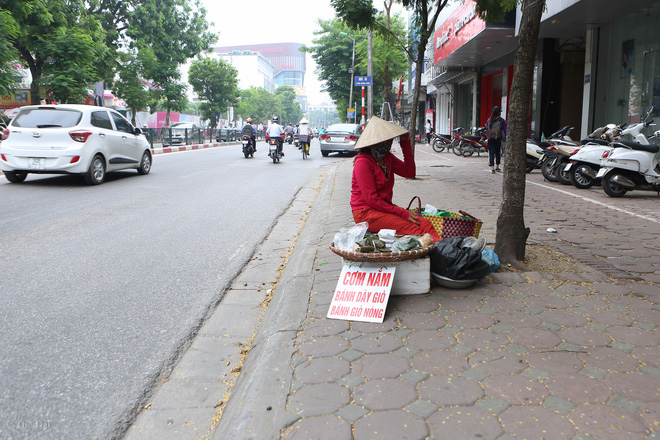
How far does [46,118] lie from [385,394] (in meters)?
10.6

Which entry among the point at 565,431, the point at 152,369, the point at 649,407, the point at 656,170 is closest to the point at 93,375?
the point at 152,369

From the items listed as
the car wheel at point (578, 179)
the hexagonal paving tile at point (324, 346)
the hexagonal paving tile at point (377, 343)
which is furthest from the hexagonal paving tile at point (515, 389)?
the car wheel at point (578, 179)

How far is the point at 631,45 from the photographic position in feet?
45.5

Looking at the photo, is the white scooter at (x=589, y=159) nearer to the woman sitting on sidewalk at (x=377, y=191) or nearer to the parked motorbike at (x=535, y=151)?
the parked motorbike at (x=535, y=151)

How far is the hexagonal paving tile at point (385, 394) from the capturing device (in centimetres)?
238

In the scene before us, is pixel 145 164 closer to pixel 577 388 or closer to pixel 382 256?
pixel 382 256

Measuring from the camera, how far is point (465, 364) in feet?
9.02

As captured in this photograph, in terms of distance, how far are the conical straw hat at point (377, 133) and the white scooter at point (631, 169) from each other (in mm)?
6411

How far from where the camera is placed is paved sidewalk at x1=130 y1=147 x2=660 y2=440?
223 centimetres

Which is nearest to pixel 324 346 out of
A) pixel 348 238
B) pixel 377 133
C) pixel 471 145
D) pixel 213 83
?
pixel 348 238

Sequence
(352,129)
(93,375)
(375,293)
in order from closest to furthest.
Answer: (93,375)
(375,293)
(352,129)

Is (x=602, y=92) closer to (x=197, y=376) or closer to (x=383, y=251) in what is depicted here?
(x=383, y=251)

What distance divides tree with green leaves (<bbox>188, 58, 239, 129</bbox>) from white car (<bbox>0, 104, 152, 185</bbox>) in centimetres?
4596

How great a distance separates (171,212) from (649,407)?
693 cm
